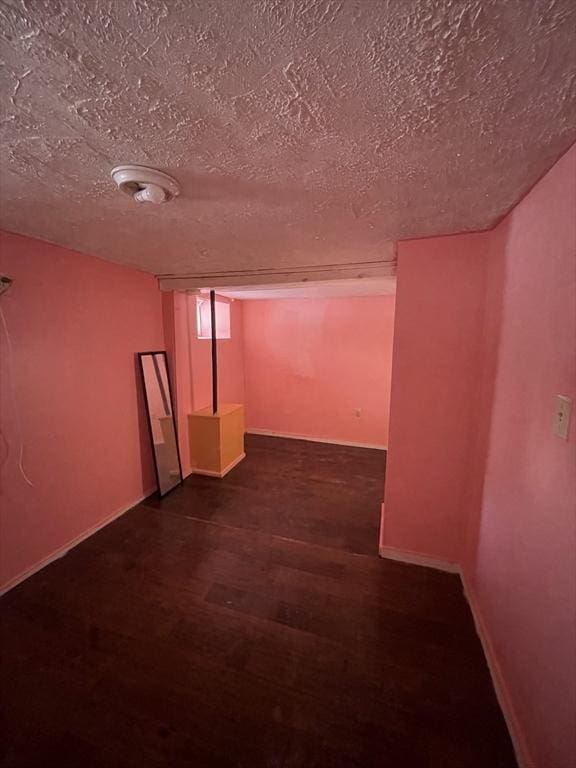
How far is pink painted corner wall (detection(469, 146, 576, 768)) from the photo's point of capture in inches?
34.1

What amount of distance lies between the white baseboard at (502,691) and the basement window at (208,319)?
338 cm

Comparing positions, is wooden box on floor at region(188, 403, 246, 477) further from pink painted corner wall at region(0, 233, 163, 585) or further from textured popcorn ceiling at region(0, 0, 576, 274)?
textured popcorn ceiling at region(0, 0, 576, 274)

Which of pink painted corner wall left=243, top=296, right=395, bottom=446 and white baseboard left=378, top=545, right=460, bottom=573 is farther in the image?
pink painted corner wall left=243, top=296, right=395, bottom=446

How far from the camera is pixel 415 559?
1.98 m

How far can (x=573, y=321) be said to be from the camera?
0.88 meters

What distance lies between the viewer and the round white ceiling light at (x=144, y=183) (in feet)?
3.33

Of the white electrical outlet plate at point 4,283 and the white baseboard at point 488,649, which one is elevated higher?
the white electrical outlet plate at point 4,283

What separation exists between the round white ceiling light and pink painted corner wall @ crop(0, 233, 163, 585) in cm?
117

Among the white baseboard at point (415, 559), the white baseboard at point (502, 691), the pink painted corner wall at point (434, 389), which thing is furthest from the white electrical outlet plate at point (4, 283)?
the white baseboard at point (502, 691)

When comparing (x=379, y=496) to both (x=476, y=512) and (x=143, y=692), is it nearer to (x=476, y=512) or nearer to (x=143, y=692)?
(x=476, y=512)

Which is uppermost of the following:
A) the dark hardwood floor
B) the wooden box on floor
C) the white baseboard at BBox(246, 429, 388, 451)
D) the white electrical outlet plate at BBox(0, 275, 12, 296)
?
the white electrical outlet plate at BBox(0, 275, 12, 296)

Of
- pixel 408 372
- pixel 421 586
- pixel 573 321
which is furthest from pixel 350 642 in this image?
pixel 573 321

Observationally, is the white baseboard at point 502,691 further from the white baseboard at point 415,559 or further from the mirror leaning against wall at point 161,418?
the mirror leaning against wall at point 161,418

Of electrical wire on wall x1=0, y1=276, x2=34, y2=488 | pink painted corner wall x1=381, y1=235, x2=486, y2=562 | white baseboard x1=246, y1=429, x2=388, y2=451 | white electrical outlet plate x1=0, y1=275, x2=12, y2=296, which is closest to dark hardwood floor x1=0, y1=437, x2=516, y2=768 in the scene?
pink painted corner wall x1=381, y1=235, x2=486, y2=562
